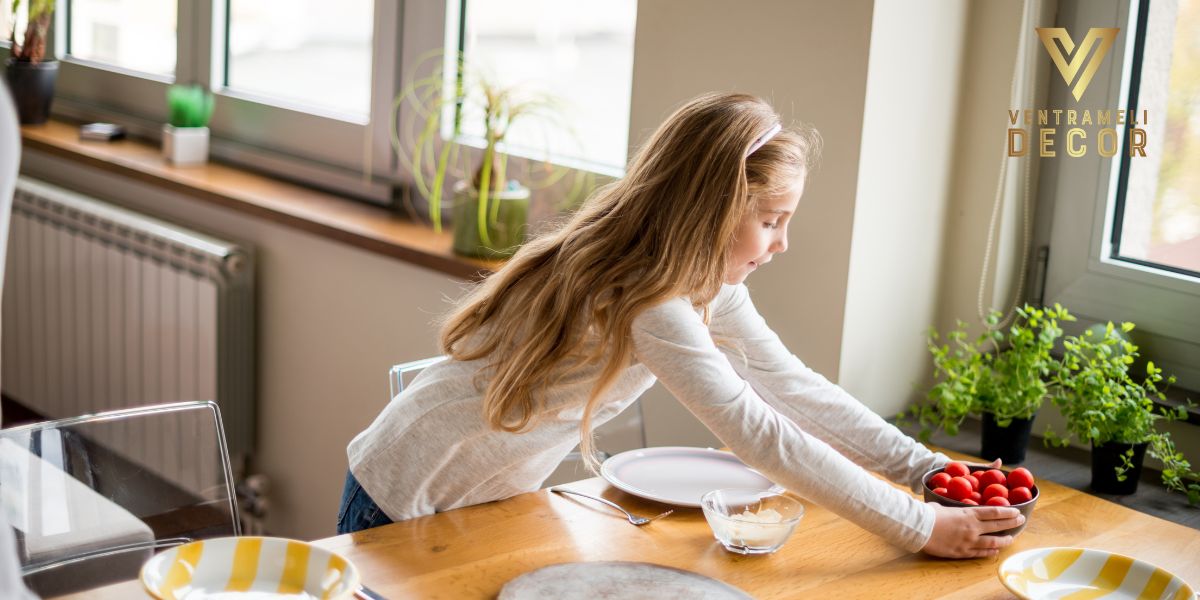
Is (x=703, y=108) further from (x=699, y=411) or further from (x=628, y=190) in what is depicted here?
(x=699, y=411)

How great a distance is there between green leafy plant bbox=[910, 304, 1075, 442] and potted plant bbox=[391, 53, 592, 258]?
783 millimetres

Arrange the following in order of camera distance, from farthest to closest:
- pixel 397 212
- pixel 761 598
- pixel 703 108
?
pixel 397 212, pixel 703 108, pixel 761 598

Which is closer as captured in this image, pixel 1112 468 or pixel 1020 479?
pixel 1020 479

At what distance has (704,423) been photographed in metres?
1.42

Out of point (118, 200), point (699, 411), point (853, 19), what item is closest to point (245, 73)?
point (118, 200)

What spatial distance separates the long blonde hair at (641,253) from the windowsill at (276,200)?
708 mm

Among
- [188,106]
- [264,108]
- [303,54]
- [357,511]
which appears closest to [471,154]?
[303,54]

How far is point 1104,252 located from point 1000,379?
294 mm

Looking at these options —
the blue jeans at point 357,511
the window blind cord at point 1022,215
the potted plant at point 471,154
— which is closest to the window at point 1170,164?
the window blind cord at point 1022,215

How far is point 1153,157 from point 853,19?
1.66ft

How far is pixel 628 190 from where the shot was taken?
148cm

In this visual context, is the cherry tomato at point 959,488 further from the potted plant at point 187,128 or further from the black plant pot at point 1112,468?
the potted plant at point 187,128

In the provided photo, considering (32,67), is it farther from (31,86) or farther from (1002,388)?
(1002,388)

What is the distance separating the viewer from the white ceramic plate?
4.98ft
